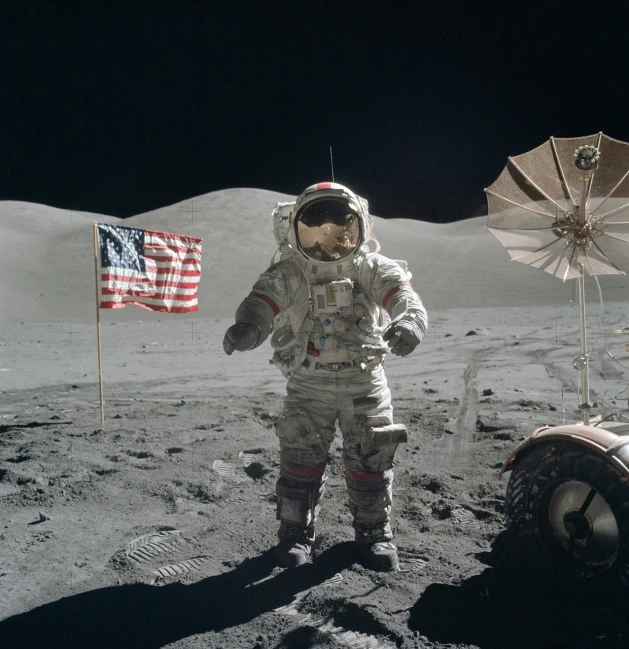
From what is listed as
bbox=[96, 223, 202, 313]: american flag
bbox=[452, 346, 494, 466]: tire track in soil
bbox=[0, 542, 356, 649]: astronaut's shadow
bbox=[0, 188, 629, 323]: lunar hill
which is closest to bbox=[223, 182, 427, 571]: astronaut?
bbox=[0, 542, 356, 649]: astronaut's shadow

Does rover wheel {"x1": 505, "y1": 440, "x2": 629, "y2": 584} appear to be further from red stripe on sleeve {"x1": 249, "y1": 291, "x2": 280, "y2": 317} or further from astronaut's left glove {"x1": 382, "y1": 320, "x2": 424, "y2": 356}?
red stripe on sleeve {"x1": 249, "y1": 291, "x2": 280, "y2": 317}

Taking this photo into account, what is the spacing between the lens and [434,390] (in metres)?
5.79

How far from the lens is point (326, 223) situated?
263 cm

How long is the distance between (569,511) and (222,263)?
17171mm

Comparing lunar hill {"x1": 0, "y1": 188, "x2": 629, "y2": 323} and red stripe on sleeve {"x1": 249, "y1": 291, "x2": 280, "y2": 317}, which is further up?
lunar hill {"x1": 0, "y1": 188, "x2": 629, "y2": 323}

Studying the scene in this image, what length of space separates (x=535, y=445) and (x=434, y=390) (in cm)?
355

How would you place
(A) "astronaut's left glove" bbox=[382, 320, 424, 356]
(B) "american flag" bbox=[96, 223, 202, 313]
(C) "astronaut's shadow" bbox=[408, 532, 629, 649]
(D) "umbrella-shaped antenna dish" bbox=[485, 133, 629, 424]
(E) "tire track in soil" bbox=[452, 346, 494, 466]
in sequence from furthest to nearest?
(B) "american flag" bbox=[96, 223, 202, 313], (E) "tire track in soil" bbox=[452, 346, 494, 466], (D) "umbrella-shaped antenna dish" bbox=[485, 133, 629, 424], (A) "astronaut's left glove" bbox=[382, 320, 424, 356], (C) "astronaut's shadow" bbox=[408, 532, 629, 649]

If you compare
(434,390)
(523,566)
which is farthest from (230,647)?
(434,390)

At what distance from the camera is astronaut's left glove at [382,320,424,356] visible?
7.25 ft

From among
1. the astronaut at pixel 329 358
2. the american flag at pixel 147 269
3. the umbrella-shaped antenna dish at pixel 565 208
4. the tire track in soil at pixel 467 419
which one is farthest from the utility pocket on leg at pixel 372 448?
the american flag at pixel 147 269

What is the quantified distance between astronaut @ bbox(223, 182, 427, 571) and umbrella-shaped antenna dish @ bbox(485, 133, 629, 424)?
579 mm

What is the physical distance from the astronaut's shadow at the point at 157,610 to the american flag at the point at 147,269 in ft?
9.71

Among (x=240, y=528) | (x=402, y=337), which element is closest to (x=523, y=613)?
(x=402, y=337)

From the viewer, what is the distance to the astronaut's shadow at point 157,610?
204 centimetres
